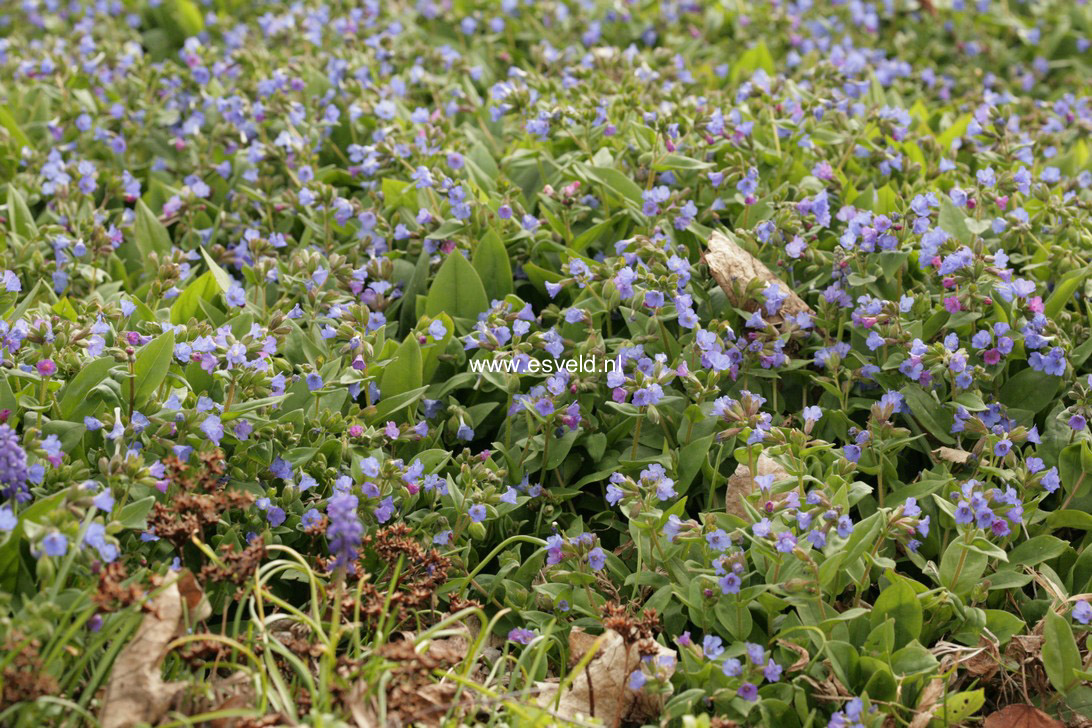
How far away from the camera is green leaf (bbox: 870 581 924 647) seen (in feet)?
8.58

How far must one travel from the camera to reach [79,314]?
3092 mm

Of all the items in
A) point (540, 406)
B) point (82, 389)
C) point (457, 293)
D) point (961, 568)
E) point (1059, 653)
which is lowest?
point (1059, 653)

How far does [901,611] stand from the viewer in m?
2.63

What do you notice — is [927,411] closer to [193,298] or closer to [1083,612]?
[1083,612]

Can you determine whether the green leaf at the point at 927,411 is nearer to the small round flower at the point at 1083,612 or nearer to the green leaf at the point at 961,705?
the small round flower at the point at 1083,612

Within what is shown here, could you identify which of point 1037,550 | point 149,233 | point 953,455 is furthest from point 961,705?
point 149,233

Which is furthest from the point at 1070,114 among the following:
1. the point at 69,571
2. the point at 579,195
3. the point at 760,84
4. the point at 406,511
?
the point at 69,571

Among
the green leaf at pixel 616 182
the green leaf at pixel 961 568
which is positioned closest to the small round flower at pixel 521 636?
the green leaf at pixel 961 568

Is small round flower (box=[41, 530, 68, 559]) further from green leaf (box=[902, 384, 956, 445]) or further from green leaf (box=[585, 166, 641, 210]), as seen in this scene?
green leaf (box=[902, 384, 956, 445])

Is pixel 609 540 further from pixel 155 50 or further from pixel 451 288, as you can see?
pixel 155 50

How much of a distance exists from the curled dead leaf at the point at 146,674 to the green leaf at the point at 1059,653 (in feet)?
6.48

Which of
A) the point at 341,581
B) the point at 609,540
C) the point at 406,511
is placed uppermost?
the point at 341,581

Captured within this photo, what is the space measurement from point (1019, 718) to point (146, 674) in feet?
6.49

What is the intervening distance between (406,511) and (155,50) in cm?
372
